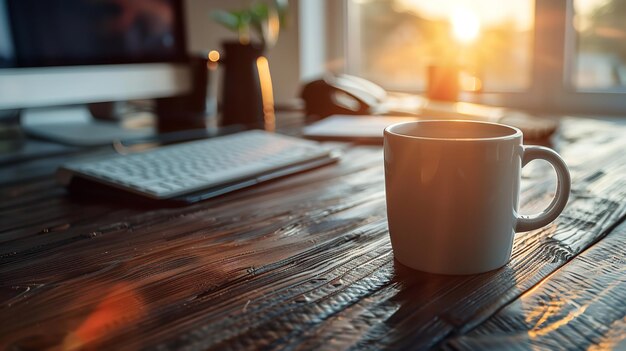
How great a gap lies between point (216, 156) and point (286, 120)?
58cm

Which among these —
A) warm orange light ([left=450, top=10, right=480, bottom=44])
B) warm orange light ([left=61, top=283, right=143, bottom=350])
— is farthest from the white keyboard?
warm orange light ([left=450, top=10, right=480, bottom=44])

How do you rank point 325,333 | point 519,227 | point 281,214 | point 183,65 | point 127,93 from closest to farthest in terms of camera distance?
point 325,333 → point 519,227 → point 281,214 → point 127,93 → point 183,65

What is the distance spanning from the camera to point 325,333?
1.10 ft

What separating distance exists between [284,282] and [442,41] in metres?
1.41

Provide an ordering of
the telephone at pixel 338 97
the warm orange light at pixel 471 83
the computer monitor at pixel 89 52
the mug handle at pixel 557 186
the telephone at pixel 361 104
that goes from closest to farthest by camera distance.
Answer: the mug handle at pixel 557 186
the computer monitor at pixel 89 52
the telephone at pixel 361 104
the telephone at pixel 338 97
the warm orange light at pixel 471 83

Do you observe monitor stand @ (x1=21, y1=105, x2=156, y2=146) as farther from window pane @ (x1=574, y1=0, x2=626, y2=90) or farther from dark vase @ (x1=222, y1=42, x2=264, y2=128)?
window pane @ (x1=574, y1=0, x2=626, y2=90)

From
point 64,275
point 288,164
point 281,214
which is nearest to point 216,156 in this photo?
point 288,164

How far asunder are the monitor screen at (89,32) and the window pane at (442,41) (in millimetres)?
694

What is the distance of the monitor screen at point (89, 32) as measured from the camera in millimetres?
973

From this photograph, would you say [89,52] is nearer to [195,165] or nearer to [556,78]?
[195,165]

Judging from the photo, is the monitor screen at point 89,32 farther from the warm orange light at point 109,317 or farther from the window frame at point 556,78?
the window frame at point 556,78

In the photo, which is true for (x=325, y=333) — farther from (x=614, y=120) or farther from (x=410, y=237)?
(x=614, y=120)

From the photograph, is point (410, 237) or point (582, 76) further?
point (582, 76)

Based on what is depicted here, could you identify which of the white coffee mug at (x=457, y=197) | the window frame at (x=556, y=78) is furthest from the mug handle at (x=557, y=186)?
the window frame at (x=556, y=78)
